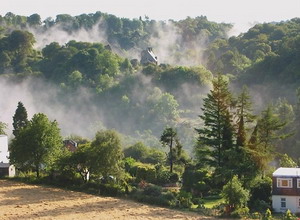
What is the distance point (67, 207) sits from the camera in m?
27.6

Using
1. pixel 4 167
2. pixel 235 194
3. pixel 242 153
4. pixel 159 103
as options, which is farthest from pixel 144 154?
pixel 159 103

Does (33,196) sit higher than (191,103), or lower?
lower

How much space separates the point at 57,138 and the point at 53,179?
8.31 ft

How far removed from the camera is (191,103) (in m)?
68.5

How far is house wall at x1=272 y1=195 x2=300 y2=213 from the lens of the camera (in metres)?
27.0

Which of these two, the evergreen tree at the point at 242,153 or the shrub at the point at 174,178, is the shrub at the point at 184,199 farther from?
the shrub at the point at 174,178

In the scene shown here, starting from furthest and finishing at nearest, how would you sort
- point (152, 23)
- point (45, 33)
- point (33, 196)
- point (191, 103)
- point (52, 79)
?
point (152, 23), point (45, 33), point (52, 79), point (191, 103), point (33, 196)

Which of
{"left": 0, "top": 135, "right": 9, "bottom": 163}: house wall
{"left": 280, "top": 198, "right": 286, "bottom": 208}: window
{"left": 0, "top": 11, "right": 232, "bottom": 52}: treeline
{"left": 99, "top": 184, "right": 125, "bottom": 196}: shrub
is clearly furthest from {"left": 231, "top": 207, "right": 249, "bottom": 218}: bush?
{"left": 0, "top": 11, "right": 232, "bottom": 52}: treeline

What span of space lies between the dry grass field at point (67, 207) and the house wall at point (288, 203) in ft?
13.6

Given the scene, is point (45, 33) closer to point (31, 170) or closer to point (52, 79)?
point (52, 79)

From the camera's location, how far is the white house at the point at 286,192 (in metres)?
27.0

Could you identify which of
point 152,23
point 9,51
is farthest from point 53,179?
point 152,23

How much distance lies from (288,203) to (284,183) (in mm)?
997

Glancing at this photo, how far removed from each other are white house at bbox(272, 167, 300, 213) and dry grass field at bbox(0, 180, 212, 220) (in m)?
4.25
